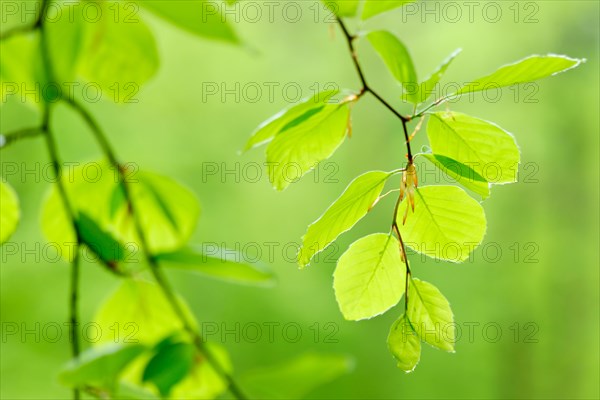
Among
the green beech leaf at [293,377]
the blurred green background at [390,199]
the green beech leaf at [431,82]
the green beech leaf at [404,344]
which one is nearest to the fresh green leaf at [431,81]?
the green beech leaf at [431,82]

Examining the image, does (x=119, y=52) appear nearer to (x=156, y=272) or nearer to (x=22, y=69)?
(x=22, y=69)

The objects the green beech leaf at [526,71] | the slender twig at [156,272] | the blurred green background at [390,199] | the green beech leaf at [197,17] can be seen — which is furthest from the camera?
the blurred green background at [390,199]

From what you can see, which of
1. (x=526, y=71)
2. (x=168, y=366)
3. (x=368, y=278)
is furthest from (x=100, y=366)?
(x=526, y=71)

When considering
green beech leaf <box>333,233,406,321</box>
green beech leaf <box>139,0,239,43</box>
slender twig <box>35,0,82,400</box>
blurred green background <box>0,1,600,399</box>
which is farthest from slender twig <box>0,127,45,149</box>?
blurred green background <box>0,1,600,399</box>

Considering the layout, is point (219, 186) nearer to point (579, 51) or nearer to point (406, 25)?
point (406, 25)

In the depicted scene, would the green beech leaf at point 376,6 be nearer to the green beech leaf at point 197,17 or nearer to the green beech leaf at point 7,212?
the green beech leaf at point 197,17
